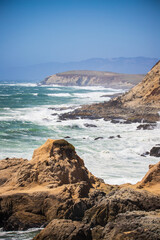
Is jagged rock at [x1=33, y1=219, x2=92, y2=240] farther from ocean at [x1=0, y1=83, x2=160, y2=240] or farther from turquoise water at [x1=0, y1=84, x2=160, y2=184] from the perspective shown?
turquoise water at [x1=0, y1=84, x2=160, y2=184]

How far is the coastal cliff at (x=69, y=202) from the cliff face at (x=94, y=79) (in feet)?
395

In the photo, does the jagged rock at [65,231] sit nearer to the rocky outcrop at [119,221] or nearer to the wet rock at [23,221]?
the rocky outcrop at [119,221]

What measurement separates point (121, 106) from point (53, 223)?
43069 millimetres

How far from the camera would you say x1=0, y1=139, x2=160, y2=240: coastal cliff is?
7.51 meters

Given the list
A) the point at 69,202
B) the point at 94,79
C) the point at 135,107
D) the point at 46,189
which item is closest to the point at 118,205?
the point at 69,202

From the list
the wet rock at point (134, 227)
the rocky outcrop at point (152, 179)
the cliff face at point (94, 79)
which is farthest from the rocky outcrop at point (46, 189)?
the cliff face at point (94, 79)

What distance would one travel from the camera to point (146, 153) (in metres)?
22.7

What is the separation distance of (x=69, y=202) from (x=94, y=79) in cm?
14314

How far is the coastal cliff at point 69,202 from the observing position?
7.51m

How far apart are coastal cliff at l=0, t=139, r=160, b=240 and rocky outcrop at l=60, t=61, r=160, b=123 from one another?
27506 millimetres

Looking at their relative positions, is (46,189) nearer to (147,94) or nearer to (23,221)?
(23,221)

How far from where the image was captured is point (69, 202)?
9.43 metres

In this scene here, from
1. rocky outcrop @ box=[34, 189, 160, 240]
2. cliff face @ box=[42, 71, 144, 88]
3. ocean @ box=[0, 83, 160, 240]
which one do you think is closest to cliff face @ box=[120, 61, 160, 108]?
ocean @ box=[0, 83, 160, 240]

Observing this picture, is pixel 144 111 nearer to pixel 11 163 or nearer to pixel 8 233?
pixel 11 163
